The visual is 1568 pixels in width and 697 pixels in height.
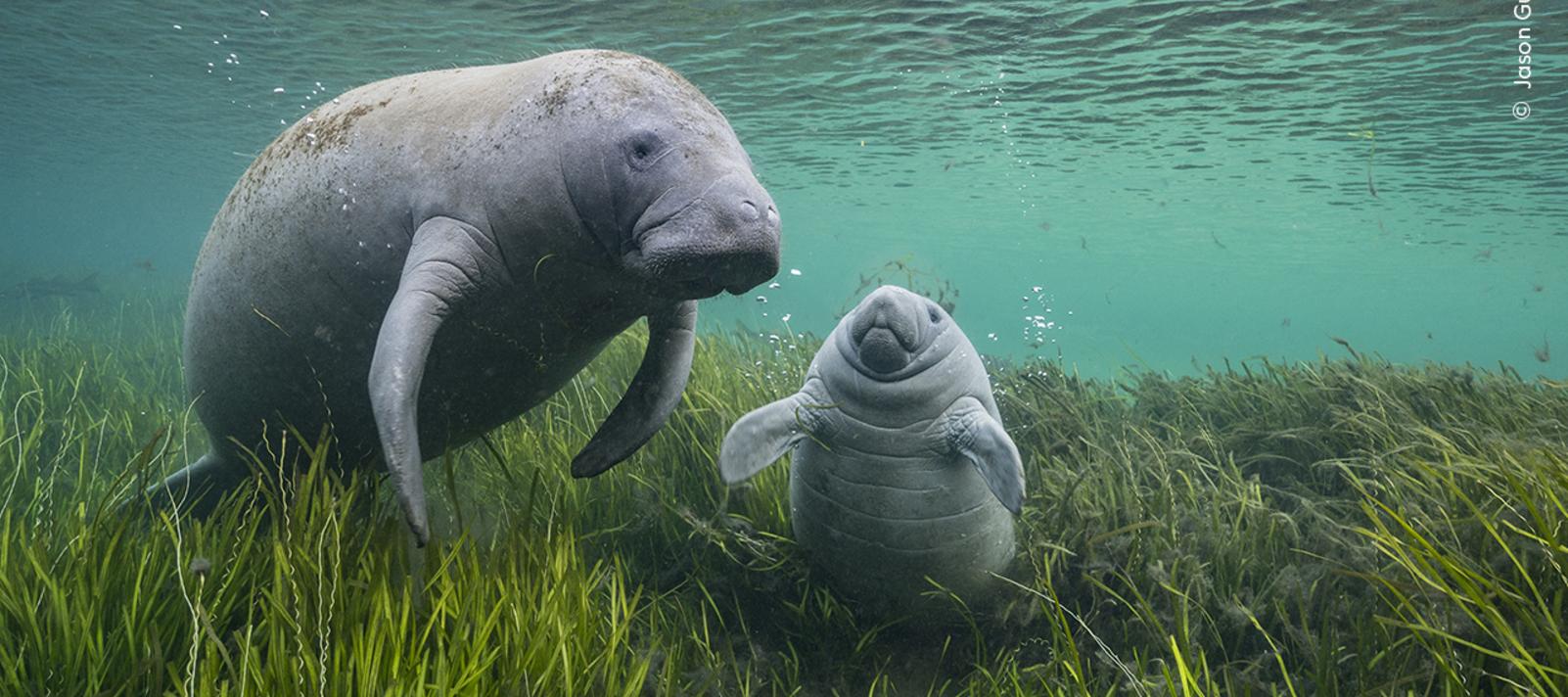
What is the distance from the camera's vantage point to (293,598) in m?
2.54

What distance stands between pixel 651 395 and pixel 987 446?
153 centimetres

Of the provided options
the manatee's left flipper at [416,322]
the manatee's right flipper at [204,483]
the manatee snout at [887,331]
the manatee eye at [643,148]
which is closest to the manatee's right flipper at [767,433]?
the manatee snout at [887,331]

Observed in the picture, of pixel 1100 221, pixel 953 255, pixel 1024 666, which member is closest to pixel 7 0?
pixel 1024 666

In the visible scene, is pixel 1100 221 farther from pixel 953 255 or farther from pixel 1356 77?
pixel 953 255

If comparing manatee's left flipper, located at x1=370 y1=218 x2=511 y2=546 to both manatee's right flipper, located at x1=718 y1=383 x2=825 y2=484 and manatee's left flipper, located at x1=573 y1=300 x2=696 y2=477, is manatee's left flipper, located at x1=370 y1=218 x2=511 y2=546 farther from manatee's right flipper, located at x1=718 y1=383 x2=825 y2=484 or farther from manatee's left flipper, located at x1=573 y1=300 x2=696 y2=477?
manatee's right flipper, located at x1=718 y1=383 x2=825 y2=484

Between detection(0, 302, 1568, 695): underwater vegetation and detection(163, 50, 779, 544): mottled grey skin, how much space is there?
1.14ft

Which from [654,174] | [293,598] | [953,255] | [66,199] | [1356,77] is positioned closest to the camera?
[293,598]

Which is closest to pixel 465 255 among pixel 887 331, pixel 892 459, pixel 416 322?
pixel 416 322

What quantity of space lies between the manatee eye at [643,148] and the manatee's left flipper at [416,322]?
1.91 ft

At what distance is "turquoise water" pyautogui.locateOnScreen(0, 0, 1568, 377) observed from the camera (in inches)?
543

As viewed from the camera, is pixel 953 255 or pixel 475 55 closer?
pixel 475 55

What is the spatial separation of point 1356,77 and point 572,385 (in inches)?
644

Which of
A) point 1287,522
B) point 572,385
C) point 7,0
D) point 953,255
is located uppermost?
point 7,0

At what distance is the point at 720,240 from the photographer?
2.58 meters
